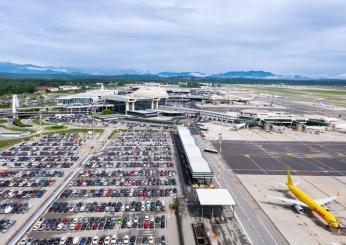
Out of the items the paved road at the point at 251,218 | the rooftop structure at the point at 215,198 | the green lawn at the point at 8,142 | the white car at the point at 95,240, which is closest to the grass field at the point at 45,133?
the green lawn at the point at 8,142

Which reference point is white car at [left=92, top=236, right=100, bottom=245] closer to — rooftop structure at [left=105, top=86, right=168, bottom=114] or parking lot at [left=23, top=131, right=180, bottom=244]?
parking lot at [left=23, top=131, right=180, bottom=244]

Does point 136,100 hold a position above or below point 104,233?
above

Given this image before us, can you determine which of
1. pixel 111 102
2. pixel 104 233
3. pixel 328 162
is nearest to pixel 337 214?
pixel 328 162

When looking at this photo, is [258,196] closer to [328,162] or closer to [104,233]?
[104,233]

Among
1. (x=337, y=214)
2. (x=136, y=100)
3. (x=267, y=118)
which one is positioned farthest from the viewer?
(x=136, y=100)

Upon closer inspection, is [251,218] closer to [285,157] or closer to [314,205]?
[314,205]

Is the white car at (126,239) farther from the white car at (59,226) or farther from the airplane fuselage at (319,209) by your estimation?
the airplane fuselage at (319,209)

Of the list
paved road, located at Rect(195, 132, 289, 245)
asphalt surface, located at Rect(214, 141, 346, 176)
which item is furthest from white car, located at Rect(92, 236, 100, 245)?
asphalt surface, located at Rect(214, 141, 346, 176)
